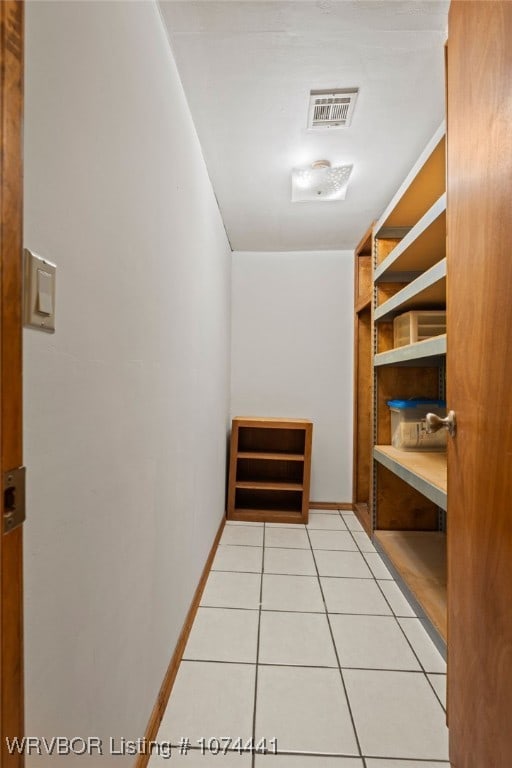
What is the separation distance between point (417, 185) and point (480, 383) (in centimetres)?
158

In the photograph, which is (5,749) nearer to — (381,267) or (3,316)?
(3,316)

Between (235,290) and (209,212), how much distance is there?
1.31 meters

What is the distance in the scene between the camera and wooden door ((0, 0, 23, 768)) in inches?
18.8

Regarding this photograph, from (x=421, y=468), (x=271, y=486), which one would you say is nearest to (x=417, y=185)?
(x=421, y=468)

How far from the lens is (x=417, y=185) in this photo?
2.04 metres

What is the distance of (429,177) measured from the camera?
76.9 inches

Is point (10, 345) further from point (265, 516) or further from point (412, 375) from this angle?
point (265, 516)

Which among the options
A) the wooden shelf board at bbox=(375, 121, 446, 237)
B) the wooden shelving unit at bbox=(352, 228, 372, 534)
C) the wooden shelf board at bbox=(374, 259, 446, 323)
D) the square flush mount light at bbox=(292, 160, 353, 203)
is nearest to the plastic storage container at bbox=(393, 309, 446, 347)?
the wooden shelf board at bbox=(374, 259, 446, 323)

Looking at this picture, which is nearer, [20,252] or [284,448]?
[20,252]

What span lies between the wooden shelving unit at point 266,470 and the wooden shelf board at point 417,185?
5.40 ft

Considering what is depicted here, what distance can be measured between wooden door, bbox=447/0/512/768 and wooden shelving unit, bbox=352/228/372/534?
2.23 metres

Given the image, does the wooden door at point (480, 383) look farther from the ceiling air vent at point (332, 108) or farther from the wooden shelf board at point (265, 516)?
the wooden shelf board at point (265, 516)

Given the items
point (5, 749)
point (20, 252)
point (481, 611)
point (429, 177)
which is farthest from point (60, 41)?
point (429, 177)

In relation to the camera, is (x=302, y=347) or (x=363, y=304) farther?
(x=302, y=347)
